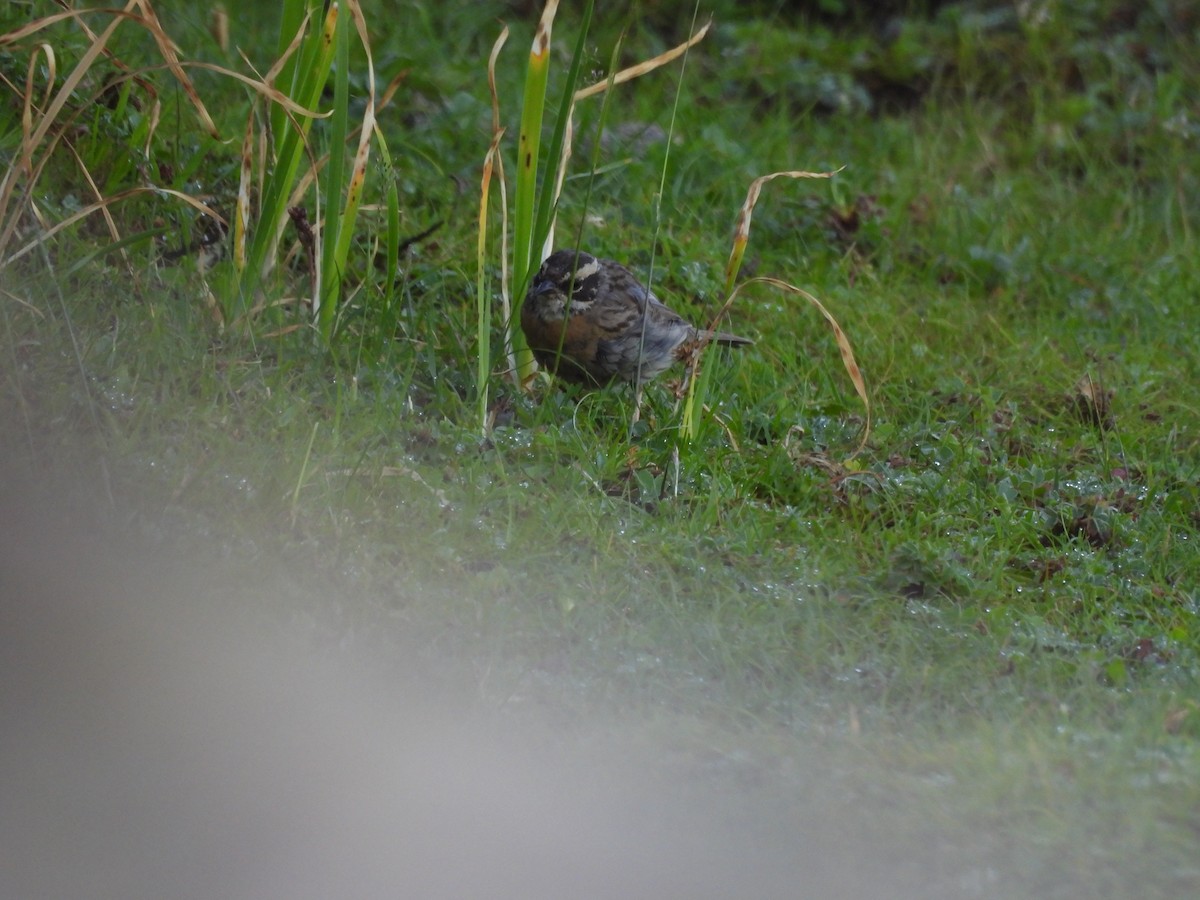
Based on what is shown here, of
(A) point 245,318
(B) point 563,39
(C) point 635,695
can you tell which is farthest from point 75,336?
(B) point 563,39

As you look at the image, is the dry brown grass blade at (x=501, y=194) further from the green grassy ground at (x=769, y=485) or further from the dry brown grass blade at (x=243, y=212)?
the dry brown grass blade at (x=243, y=212)

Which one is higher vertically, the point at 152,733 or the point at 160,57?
the point at 160,57

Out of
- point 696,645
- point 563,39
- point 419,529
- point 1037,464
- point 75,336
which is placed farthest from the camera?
point 563,39

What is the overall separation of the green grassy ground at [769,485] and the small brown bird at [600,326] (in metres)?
0.21

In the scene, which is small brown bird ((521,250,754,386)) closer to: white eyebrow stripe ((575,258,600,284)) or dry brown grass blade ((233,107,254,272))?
white eyebrow stripe ((575,258,600,284))

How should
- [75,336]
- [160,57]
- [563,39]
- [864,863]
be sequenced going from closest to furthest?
[864,863], [75,336], [160,57], [563,39]

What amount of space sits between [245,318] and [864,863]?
106 inches

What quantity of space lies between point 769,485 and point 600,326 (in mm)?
1018

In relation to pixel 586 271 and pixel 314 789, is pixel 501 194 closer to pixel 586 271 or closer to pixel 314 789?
pixel 586 271

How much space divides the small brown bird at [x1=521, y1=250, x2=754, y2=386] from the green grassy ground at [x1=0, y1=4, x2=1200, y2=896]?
8.3 inches

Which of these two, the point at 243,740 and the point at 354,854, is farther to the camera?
the point at 243,740

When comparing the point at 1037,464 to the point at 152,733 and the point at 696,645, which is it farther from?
the point at 152,733

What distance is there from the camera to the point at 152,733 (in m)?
3.37

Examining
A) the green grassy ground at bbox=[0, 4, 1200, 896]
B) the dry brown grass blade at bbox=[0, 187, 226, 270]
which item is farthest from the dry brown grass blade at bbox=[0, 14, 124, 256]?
the green grassy ground at bbox=[0, 4, 1200, 896]
